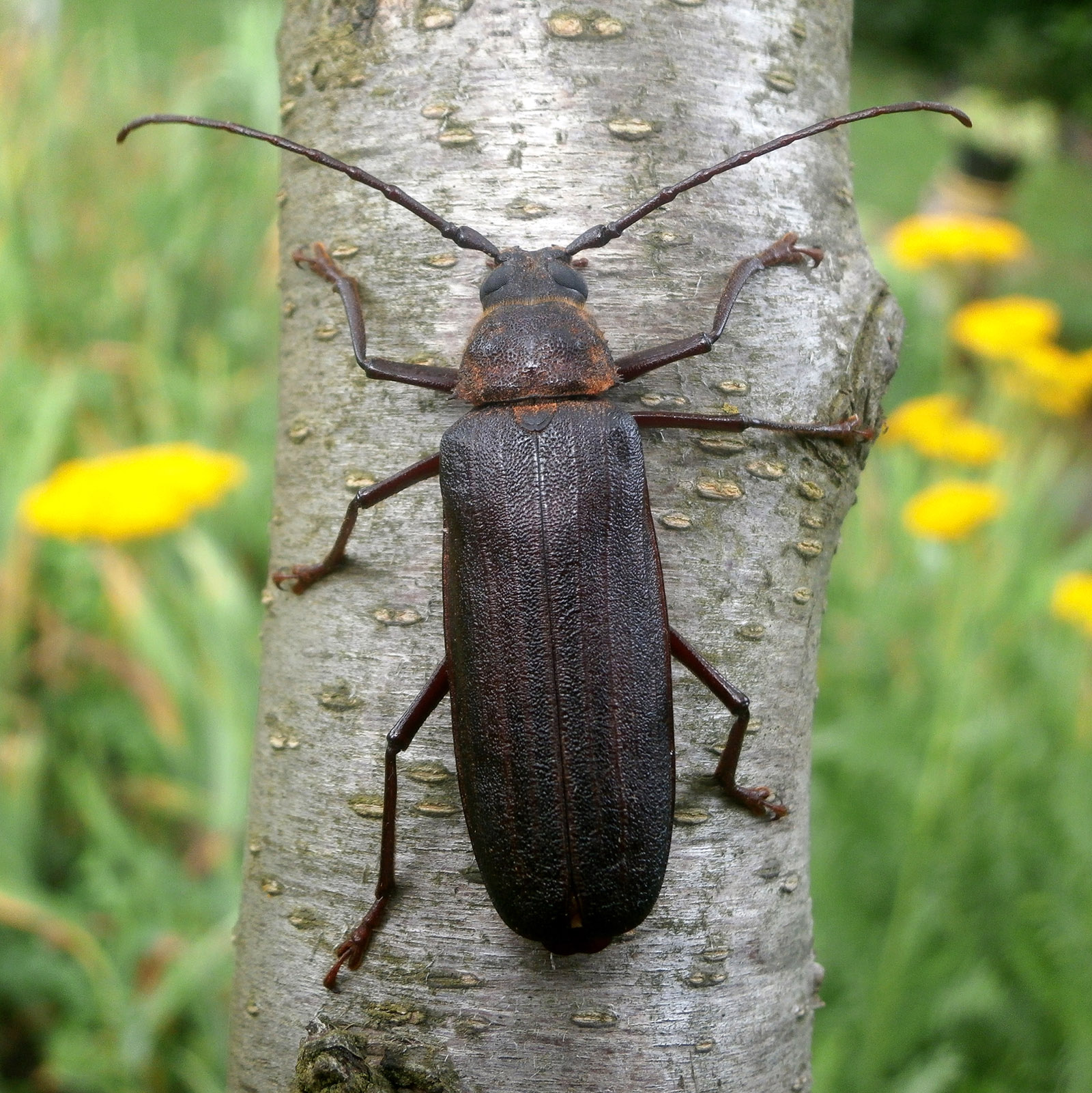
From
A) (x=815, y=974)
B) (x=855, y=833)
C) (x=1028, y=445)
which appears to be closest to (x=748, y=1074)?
(x=815, y=974)

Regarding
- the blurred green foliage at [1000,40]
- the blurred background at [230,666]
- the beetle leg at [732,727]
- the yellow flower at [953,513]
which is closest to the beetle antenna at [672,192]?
the beetle leg at [732,727]

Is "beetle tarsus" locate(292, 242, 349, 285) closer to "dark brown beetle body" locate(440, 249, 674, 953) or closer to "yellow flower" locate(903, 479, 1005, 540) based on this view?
"dark brown beetle body" locate(440, 249, 674, 953)

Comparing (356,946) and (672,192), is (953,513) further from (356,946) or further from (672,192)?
(356,946)

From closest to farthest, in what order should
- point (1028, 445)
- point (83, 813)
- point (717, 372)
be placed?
point (717, 372) < point (83, 813) < point (1028, 445)

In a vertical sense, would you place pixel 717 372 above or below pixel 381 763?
above

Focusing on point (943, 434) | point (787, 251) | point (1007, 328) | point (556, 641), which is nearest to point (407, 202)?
point (787, 251)

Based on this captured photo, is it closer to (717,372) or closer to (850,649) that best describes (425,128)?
(717,372)

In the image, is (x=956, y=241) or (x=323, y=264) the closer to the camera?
(x=323, y=264)
